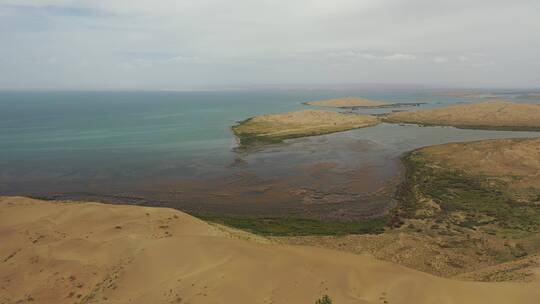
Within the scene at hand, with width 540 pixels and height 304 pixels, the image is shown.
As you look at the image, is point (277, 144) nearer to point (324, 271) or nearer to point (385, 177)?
point (385, 177)

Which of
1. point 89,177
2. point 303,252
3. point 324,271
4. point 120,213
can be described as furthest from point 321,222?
point 89,177

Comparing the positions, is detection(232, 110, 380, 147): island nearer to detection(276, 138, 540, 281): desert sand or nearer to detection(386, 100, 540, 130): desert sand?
detection(386, 100, 540, 130): desert sand

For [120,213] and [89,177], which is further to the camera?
[89,177]

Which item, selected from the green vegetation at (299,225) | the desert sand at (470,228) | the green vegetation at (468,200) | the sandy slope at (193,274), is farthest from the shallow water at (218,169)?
the sandy slope at (193,274)

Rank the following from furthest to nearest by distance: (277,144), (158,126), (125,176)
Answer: (158,126) < (277,144) < (125,176)

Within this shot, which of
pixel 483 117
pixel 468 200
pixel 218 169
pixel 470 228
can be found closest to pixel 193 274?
pixel 470 228

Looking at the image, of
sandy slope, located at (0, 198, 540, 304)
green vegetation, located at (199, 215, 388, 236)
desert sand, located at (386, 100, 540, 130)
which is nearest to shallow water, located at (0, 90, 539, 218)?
green vegetation, located at (199, 215, 388, 236)

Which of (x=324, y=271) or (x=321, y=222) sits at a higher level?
(x=324, y=271)
